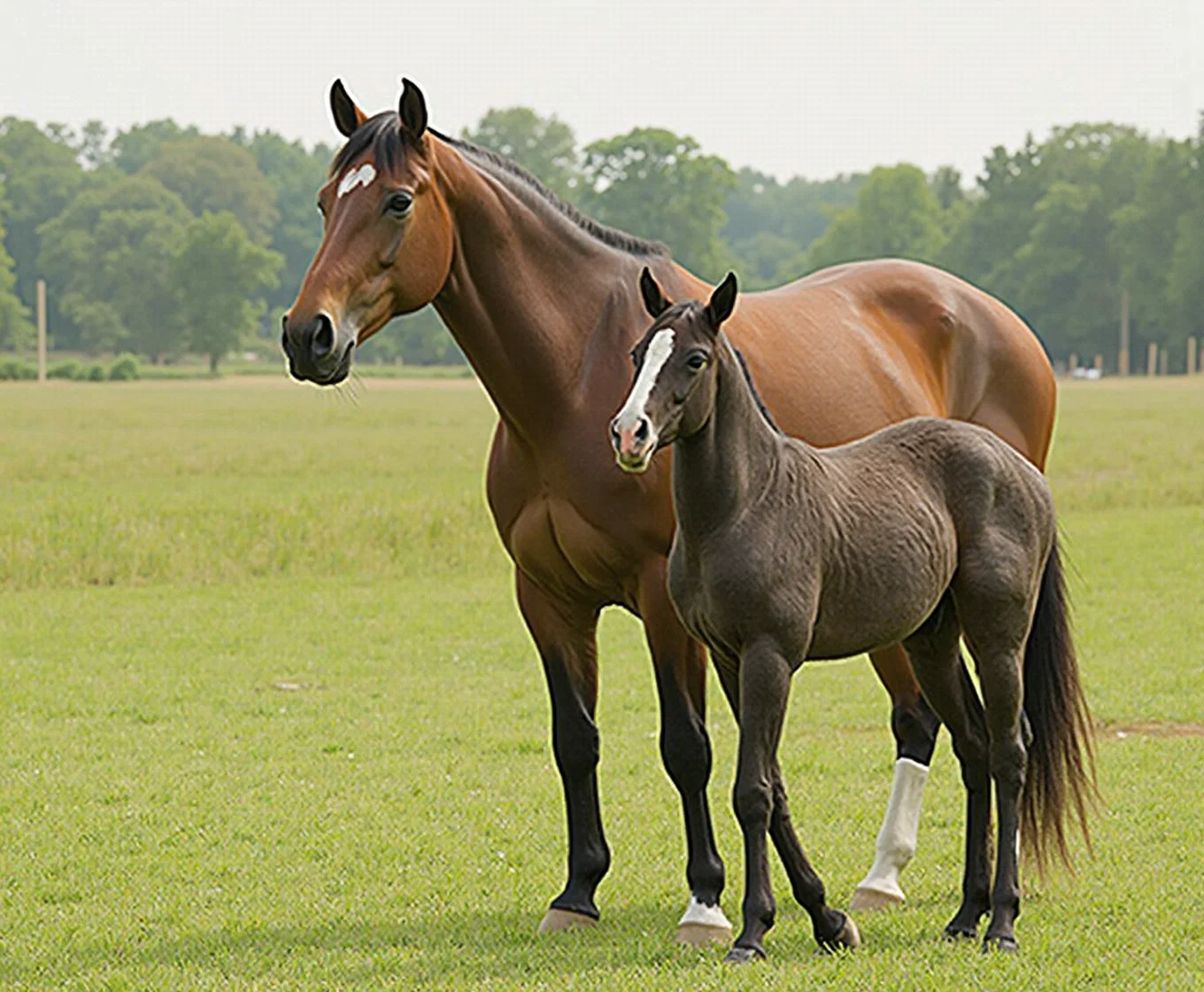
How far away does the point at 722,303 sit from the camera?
16.7ft

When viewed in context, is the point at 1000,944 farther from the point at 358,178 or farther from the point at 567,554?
the point at 358,178

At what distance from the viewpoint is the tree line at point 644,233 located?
105 m

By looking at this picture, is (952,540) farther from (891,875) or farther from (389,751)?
(389,751)

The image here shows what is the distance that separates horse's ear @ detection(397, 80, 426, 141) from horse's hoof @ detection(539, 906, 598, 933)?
2869mm

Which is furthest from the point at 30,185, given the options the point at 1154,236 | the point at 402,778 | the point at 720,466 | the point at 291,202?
the point at 720,466

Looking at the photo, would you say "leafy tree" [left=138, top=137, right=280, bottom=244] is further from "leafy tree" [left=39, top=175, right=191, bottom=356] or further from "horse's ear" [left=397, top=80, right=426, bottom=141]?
"horse's ear" [left=397, top=80, right=426, bottom=141]

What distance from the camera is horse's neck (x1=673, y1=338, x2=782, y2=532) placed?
5.30 metres

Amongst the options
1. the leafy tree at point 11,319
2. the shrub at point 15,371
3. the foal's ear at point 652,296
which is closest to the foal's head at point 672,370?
the foal's ear at point 652,296

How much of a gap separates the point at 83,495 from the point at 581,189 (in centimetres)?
11703

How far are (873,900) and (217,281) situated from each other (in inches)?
4000

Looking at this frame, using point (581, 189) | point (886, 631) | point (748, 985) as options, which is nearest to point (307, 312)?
point (886, 631)

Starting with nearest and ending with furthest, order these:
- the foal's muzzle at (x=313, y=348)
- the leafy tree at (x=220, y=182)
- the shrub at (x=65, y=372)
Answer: the foal's muzzle at (x=313, y=348) < the shrub at (x=65, y=372) < the leafy tree at (x=220, y=182)

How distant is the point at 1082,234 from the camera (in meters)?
111

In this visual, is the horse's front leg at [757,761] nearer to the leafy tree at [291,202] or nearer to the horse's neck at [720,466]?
the horse's neck at [720,466]
